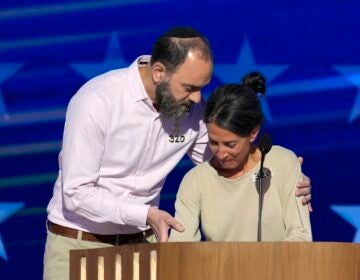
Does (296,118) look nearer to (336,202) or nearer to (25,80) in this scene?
(336,202)

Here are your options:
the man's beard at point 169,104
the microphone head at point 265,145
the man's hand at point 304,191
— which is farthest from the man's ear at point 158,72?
the man's hand at point 304,191

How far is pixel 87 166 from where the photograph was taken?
12.4 ft

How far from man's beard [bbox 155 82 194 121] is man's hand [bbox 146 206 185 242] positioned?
1.24 feet

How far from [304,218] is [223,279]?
1.82 feet

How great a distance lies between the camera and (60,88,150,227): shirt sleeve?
376cm

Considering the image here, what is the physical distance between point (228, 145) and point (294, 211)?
0.94ft

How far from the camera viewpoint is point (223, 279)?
317 centimetres

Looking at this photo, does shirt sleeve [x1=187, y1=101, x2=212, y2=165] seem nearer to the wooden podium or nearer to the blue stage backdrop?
the blue stage backdrop

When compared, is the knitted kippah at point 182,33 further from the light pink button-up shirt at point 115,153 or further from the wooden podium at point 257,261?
the wooden podium at point 257,261

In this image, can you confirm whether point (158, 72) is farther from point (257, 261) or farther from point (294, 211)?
point (257, 261)

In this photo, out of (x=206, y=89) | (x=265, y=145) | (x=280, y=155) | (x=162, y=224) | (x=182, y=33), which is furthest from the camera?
(x=206, y=89)

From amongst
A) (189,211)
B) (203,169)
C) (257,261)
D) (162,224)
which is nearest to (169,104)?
(203,169)

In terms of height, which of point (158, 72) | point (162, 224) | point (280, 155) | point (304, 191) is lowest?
point (162, 224)

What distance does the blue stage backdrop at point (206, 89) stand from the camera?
15.0 feet
